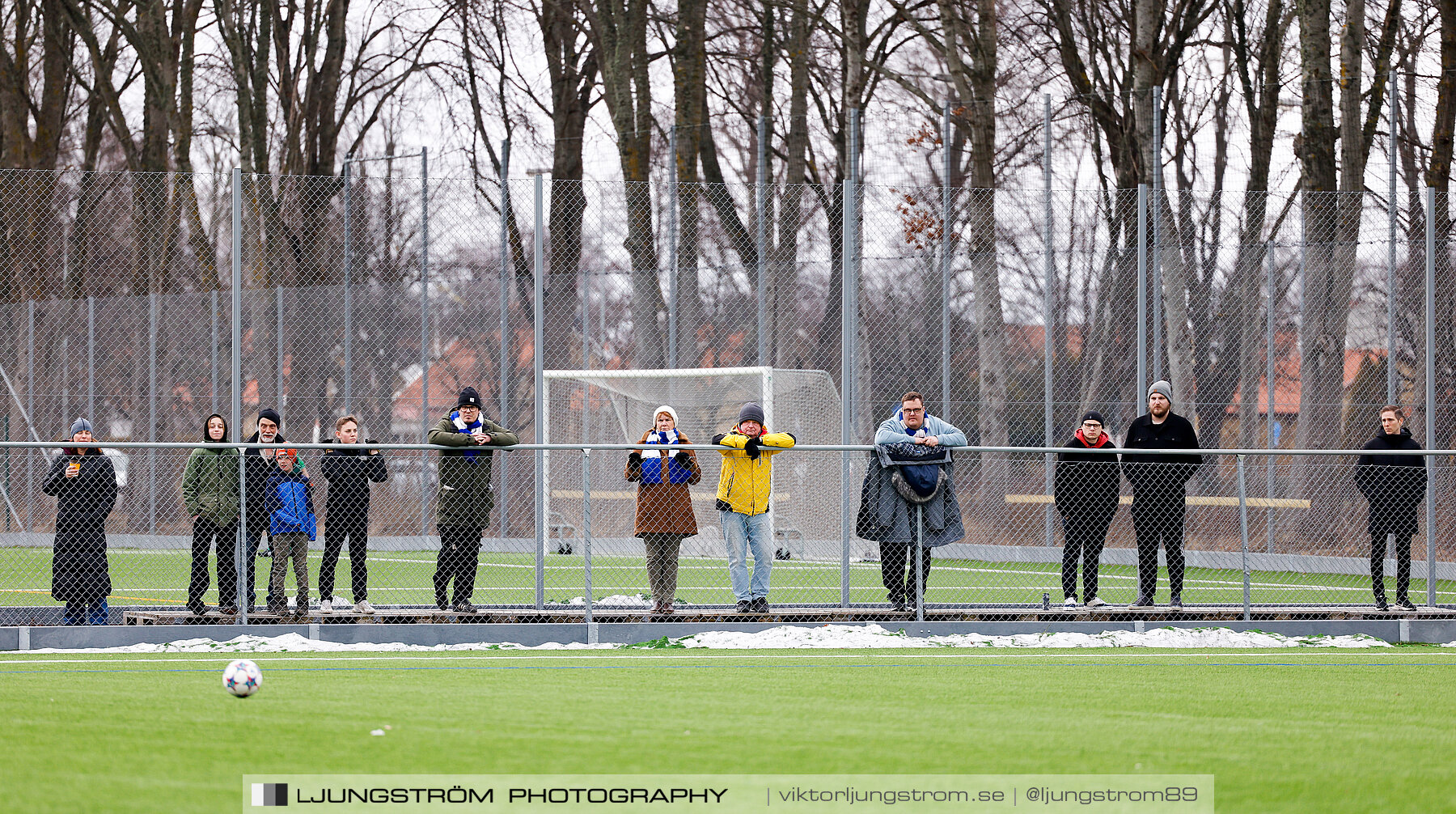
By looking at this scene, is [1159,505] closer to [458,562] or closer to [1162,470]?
[1162,470]

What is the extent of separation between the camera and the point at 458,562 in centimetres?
1125

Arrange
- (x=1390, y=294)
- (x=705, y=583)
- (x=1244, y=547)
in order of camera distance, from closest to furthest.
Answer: (x=1244, y=547) < (x=705, y=583) < (x=1390, y=294)

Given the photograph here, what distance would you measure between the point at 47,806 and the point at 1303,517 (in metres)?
14.5

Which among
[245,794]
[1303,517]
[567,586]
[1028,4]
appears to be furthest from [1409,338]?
[245,794]

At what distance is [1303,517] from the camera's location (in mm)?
16719

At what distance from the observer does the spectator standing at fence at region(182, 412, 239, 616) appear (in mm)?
11086

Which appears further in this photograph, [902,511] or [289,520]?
[902,511]

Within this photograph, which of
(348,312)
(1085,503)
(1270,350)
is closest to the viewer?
(1085,503)

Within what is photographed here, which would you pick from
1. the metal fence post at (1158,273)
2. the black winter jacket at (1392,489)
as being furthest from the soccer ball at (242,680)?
the metal fence post at (1158,273)

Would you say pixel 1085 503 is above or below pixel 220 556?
above

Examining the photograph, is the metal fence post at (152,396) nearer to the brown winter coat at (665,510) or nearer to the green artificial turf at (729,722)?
the brown winter coat at (665,510)

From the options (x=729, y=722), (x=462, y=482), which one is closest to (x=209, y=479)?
(x=462, y=482)

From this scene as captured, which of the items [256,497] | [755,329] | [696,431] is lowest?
[256,497]

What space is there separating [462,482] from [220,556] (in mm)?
1840
